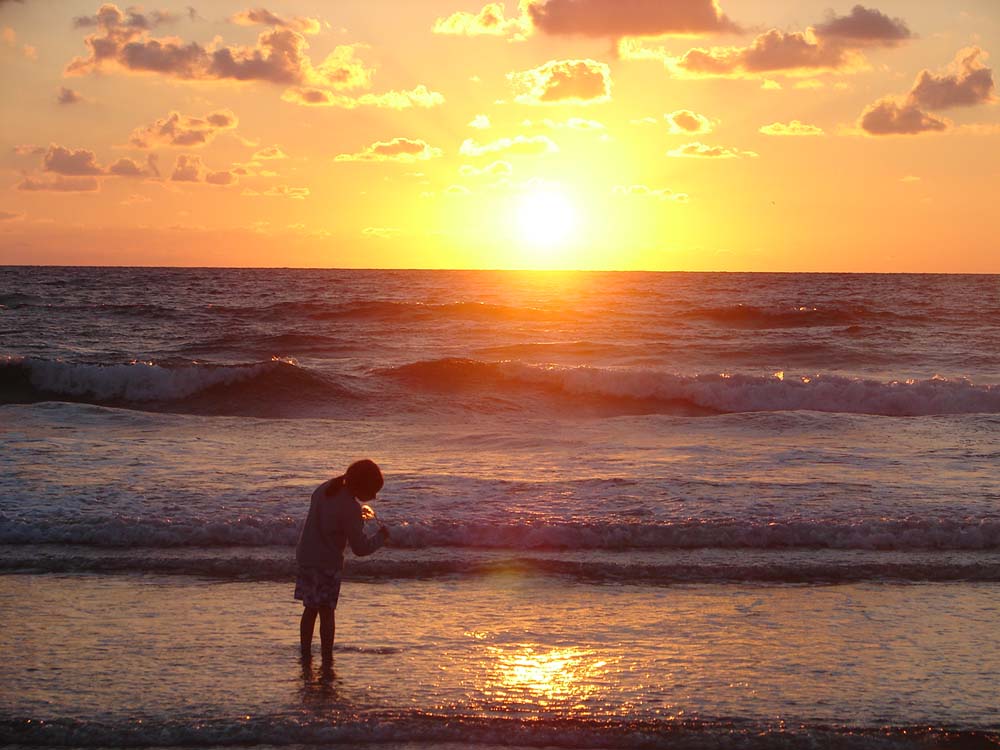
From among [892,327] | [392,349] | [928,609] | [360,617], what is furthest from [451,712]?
[892,327]

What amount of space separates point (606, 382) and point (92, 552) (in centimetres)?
1606

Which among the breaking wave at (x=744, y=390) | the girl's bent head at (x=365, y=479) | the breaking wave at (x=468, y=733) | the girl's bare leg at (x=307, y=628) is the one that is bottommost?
the breaking wave at (x=468, y=733)

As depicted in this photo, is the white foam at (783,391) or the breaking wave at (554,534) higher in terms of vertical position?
the white foam at (783,391)

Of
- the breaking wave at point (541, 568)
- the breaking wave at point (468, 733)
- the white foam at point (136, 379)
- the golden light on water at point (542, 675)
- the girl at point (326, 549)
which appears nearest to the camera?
the breaking wave at point (468, 733)

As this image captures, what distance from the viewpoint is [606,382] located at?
80.0ft

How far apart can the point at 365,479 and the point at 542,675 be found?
5.40 ft

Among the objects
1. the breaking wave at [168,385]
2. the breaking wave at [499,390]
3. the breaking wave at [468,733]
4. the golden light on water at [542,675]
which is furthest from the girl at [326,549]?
the breaking wave at [168,385]

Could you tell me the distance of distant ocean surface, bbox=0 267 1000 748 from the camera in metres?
6.09

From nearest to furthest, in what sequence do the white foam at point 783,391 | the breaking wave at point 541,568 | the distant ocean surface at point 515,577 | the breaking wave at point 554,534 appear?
the distant ocean surface at point 515,577 < the breaking wave at point 541,568 < the breaking wave at point 554,534 < the white foam at point 783,391

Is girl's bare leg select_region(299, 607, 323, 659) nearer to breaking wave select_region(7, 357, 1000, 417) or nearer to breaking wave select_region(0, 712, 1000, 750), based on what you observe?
breaking wave select_region(0, 712, 1000, 750)

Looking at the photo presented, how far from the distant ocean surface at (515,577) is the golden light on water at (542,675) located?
0.08 ft

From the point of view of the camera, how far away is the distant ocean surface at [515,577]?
20.0ft

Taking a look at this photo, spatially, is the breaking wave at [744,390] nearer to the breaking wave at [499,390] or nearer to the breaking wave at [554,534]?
the breaking wave at [499,390]

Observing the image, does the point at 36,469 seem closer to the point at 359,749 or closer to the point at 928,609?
the point at 359,749
